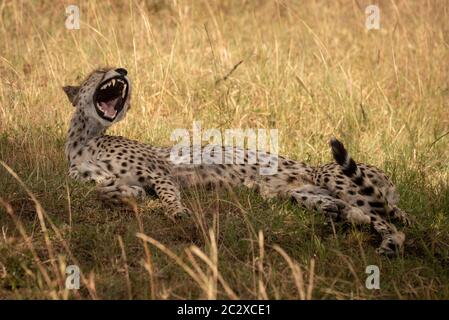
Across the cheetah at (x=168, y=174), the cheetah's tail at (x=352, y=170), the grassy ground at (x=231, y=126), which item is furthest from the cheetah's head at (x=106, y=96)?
the cheetah's tail at (x=352, y=170)

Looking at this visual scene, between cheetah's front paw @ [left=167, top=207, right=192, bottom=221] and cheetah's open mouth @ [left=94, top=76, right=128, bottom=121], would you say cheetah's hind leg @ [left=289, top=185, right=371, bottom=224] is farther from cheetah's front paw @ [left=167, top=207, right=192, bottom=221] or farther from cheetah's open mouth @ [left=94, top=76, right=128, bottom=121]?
cheetah's open mouth @ [left=94, top=76, right=128, bottom=121]

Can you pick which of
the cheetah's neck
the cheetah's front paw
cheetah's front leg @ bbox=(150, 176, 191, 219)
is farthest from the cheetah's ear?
the cheetah's front paw

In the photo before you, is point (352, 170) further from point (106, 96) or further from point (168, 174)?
point (106, 96)

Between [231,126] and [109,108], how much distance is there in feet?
4.08

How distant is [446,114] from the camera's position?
698cm

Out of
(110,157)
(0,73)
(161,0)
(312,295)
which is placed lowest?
(312,295)

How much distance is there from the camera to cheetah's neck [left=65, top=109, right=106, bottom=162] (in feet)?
18.2

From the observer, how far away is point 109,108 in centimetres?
559

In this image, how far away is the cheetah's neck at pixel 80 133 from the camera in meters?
5.54

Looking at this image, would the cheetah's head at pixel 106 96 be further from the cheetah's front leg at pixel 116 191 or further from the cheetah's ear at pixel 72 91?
the cheetah's front leg at pixel 116 191

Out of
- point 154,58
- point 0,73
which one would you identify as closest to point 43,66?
point 0,73

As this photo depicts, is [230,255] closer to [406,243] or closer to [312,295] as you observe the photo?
[312,295]

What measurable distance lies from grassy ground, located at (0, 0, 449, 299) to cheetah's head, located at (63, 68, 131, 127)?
45 cm

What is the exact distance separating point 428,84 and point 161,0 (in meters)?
3.27
